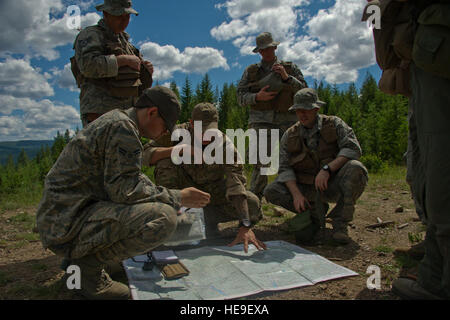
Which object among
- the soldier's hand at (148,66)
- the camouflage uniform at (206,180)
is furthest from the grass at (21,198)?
the soldier's hand at (148,66)

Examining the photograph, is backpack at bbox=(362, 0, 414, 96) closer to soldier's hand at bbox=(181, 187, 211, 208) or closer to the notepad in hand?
soldier's hand at bbox=(181, 187, 211, 208)

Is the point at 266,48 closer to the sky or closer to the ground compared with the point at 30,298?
closer to the sky

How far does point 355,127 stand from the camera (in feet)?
64.2

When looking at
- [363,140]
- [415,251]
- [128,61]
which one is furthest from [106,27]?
[363,140]

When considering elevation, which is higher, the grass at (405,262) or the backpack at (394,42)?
the backpack at (394,42)

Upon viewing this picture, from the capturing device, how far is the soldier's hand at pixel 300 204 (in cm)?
351

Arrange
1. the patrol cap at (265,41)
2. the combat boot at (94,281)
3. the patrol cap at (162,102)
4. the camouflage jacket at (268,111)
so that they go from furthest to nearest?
the camouflage jacket at (268,111)
the patrol cap at (265,41)
the patrol cap at (162,102)
the combat boot at (94,281)

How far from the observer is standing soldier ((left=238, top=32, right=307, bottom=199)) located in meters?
4.76

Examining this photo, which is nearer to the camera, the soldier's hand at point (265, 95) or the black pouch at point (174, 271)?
the black pouch at point (174, 271)

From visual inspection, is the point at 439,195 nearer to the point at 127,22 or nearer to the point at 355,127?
the point at 127,22

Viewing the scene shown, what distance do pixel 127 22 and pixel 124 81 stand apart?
2.16ft

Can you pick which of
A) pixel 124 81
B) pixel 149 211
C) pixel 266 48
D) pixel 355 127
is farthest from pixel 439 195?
pixel 355 127

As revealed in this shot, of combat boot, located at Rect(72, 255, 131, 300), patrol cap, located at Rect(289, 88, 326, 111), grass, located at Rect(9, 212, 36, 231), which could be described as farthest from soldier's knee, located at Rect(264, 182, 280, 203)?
grass, located at Rect(9, 212, 36, 231)

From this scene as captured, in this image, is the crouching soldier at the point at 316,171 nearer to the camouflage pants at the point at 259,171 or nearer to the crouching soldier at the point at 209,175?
the crouching soldier at the point at 209,175
